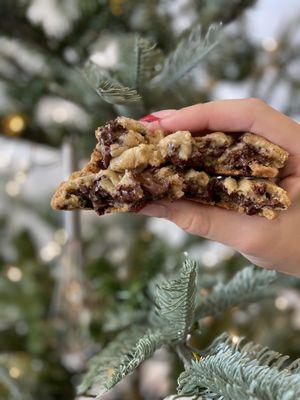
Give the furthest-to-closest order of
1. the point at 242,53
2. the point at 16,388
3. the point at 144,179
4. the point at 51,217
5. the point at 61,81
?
the point at 51,217 → the point at 242,53 → the point at 61,81 → the point at 16,388 → the point at 144,179

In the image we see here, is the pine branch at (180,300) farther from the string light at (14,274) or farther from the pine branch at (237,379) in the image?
the string light at (14,274)

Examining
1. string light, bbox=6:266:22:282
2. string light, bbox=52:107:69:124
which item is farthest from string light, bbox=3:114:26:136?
string light, bbox=6:266:22:282

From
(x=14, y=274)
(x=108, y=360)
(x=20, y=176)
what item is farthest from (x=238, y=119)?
(x=20, y=176)

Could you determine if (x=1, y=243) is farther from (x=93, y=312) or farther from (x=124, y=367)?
(x=124, y=367)

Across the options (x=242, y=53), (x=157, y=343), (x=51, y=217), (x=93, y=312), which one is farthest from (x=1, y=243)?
(x=157, y=343)

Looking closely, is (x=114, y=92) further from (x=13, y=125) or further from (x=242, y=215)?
(x=13, y=125)

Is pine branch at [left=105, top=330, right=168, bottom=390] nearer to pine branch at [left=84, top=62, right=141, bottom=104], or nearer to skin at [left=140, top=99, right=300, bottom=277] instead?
skin at [left=140, top=99, right=300, bottom=277]
